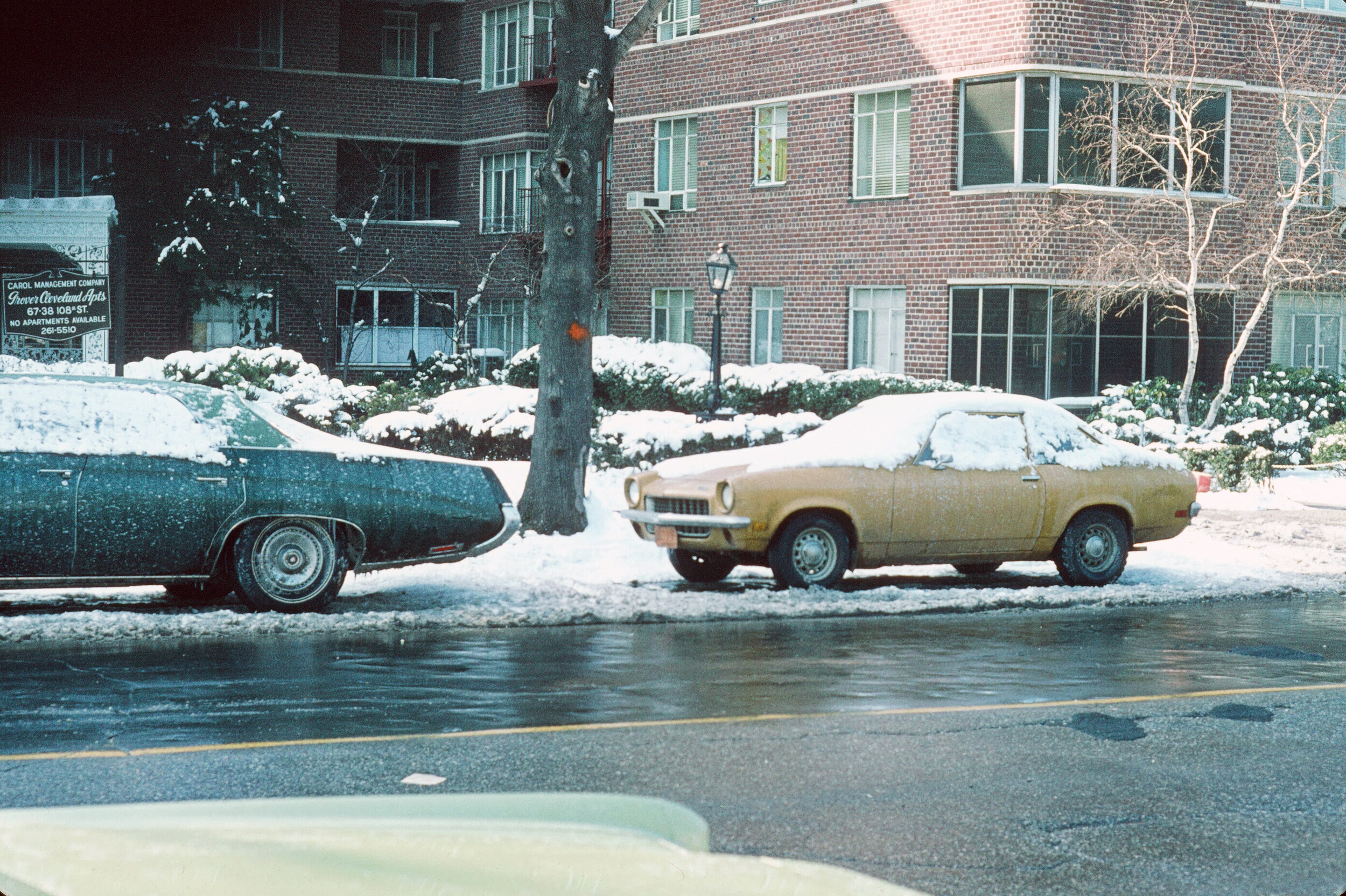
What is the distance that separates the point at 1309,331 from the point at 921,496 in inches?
645

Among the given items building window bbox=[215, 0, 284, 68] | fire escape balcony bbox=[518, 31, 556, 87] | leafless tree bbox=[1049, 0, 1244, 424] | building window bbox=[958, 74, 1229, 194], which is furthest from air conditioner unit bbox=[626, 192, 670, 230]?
building window bbox=[215, 0, 284, 68]

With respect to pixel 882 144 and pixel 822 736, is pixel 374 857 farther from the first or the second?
pixel 882 144

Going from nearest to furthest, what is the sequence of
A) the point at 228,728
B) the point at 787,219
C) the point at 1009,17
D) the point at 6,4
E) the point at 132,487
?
the point at 6,4 → the point at 228,728 → the point at 132,487 → the point at 1009,17 → the point at 787,219

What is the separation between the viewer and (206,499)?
1028 centimetres

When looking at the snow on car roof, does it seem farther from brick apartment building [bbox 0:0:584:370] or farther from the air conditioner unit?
brick apartment building [bbox 0:0:584:370]

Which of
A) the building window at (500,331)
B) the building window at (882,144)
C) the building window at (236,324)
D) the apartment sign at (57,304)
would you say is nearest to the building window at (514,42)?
the building window at (500,331)

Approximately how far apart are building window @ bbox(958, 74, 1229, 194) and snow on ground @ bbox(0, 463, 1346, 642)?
9.30 metres

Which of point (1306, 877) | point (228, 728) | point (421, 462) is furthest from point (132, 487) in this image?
point (1306, 877)

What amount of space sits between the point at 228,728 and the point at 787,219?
835 inches

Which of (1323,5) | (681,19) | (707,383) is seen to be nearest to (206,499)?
(707,383)

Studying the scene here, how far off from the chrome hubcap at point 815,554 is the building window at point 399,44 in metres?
26.1

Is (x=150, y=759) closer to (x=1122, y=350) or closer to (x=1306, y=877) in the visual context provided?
(x=1306, y=877)

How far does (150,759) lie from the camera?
252 inches

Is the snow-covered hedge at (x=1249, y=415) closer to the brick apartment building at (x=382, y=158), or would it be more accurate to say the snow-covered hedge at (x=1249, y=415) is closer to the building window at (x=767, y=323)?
the building window at (x=767, y=323)
